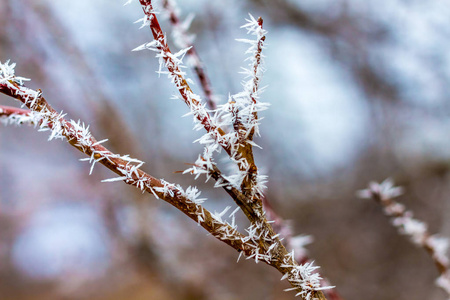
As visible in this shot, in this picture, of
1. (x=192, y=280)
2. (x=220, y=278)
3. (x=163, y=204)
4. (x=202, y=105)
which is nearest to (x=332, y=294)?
(x=202, y=105)

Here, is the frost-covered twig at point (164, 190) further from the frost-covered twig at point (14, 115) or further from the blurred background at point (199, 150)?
the blurred background at point (199, 150)

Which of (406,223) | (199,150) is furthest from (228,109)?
(199,150)

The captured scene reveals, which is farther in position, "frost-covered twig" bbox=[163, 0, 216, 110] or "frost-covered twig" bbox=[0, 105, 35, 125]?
"frost-covered twig" bbox=[163, 0, 216, 110]

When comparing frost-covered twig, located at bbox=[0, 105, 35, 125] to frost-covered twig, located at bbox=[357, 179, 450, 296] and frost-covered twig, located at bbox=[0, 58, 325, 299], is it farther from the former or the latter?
frost-covered twig, located at bbox=[357, 179, 450, 296]

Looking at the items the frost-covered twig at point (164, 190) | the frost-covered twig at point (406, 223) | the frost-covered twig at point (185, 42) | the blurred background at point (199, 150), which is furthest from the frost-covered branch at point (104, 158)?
the blurred background at point (199, 150)

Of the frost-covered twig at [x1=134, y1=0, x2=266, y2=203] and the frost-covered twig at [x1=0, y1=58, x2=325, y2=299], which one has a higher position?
the frost-covered twig at [x1=134, y1=0, x2=266, y2=203]

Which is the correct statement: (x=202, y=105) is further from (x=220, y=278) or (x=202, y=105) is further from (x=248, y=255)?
(x=220, y=278)

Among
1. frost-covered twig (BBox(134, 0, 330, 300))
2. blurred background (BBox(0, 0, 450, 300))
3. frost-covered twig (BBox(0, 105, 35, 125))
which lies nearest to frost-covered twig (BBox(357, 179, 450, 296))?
frost-covered twig (BBox(134, 0, 330, 300))

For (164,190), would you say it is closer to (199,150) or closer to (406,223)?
(406,223)

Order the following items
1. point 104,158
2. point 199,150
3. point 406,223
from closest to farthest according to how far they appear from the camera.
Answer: point 104,158
point 406,223
point 199,150
